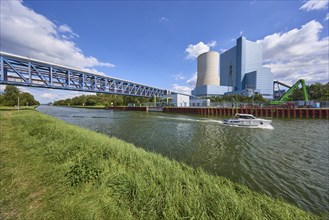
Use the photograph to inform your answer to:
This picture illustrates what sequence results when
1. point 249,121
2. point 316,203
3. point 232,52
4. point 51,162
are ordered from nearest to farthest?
point 316,203, point 51,162, point 249,121, point 232,52

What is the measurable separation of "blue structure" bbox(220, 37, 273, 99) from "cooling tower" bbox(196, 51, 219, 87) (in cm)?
2361

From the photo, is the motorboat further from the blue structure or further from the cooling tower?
the blue structure

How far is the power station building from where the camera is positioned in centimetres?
12025

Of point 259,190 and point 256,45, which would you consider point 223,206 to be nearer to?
point 259,190

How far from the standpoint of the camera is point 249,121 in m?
21.7

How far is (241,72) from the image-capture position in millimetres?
126938

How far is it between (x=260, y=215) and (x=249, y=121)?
21214mm

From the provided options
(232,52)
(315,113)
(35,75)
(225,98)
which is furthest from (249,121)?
(232,52)

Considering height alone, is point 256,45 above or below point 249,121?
above

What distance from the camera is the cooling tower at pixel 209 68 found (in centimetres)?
11678

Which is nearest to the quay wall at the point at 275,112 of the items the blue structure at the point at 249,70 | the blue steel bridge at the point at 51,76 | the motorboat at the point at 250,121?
the motorboat at the point at 250,121

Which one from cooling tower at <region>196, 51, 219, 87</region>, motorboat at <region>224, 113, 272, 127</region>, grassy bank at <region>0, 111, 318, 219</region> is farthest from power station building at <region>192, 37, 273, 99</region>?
grassy bank at <region>0, 111, 318, 219</region>

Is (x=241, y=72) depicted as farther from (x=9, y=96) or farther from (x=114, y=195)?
(x=9, y=96)

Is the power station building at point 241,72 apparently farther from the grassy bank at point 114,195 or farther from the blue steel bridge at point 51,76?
the grassy bank at point 114,195
